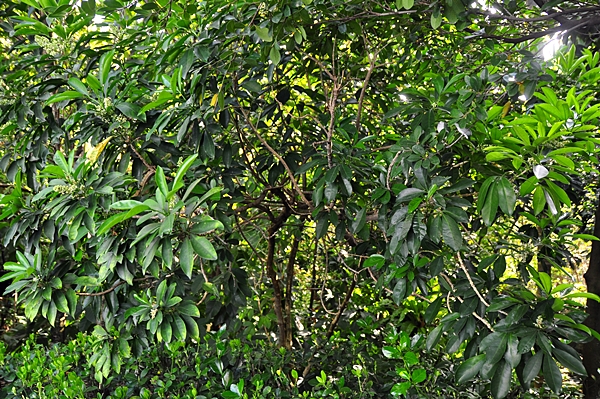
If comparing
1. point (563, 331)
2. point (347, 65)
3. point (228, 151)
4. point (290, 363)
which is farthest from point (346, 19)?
point (290, 363)

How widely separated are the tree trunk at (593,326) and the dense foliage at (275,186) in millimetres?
1019

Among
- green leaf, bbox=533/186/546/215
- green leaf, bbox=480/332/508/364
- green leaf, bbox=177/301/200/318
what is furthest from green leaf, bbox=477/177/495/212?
green leaf, bbox=177/301/200/318

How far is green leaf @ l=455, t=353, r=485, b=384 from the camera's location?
1.46 m

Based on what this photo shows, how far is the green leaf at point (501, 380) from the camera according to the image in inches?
54.7

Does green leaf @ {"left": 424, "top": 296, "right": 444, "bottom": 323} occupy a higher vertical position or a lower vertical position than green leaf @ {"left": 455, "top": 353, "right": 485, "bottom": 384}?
lower

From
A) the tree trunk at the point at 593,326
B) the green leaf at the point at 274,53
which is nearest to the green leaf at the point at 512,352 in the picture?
the green leaf at the point at 274,53

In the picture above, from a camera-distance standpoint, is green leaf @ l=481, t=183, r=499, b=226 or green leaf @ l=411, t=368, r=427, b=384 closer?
green leaf @ l=481, t=183, r=499, b=226

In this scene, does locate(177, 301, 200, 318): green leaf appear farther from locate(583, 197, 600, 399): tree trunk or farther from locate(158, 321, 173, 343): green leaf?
locate(583, 197, 600, 399): tree trunk

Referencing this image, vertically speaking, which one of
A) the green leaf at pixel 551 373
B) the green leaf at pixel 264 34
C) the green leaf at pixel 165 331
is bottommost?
the green leaf at pixel 165 331

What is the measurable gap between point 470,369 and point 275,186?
3.84 feet

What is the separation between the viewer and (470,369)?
147 centimetres

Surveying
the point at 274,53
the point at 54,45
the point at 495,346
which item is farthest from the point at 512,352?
the point at 54,45

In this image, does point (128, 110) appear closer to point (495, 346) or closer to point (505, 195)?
point (505, 195)

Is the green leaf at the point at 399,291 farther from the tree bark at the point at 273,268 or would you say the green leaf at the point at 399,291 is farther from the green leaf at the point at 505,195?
the tree bark at the point at 273,268
